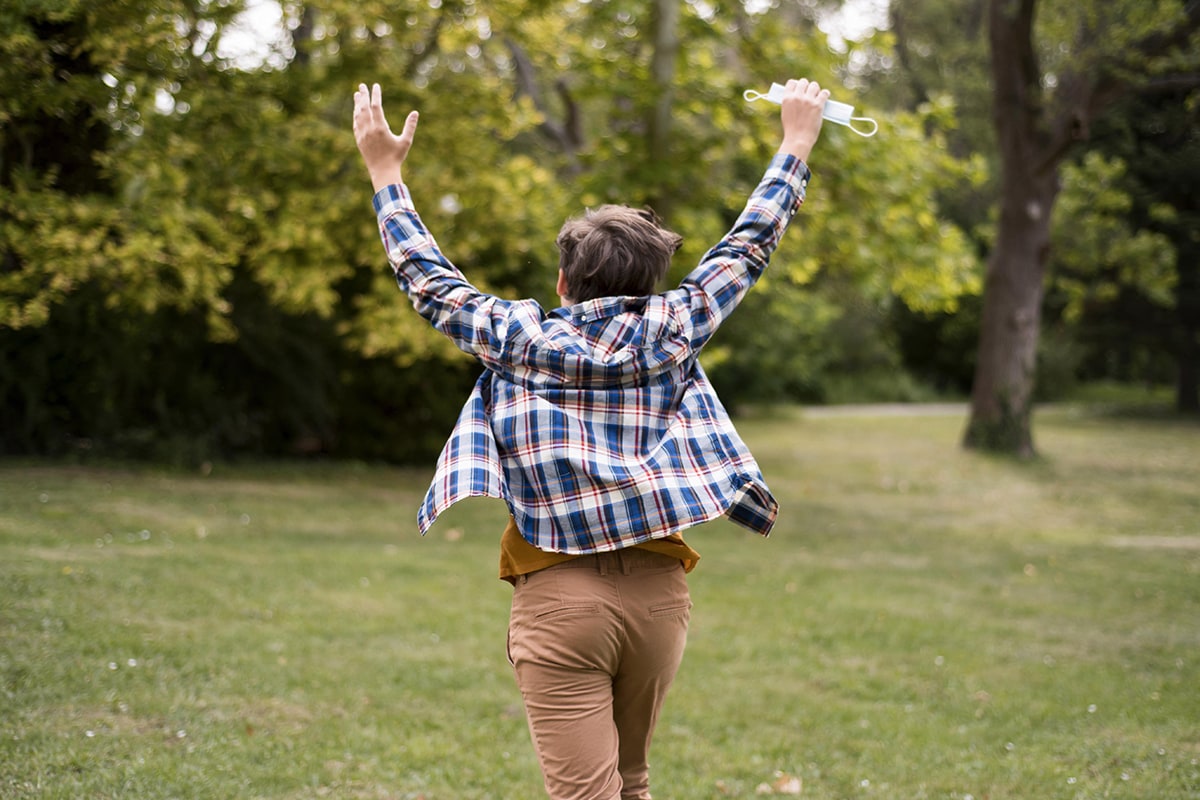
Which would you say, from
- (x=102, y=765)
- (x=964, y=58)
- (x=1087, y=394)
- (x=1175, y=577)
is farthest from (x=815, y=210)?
(x=1087, y=394)

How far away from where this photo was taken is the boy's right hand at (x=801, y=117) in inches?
103

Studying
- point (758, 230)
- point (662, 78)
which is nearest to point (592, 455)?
point (758, 230)

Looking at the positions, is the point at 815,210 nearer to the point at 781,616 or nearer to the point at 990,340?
the point at 781,616

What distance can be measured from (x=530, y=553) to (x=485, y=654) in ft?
13.1

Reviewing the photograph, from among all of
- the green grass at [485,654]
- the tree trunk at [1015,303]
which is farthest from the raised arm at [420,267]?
the tree trunk at [1015,303]

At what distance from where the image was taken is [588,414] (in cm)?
233

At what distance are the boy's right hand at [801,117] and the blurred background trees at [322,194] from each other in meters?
4.40

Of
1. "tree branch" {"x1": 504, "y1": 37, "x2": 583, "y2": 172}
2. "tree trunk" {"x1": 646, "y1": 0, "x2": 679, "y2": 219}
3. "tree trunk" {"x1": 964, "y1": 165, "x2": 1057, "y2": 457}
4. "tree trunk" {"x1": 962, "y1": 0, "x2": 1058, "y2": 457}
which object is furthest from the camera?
"tree branch" {"x1": 504, "y1": 37, "x2": 583, "y2": 172}

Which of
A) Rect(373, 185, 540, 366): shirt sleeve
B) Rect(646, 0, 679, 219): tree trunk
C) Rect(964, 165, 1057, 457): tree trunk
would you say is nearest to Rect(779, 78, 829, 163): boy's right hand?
Rect(373, 185, 540, 366): shirt sleeve

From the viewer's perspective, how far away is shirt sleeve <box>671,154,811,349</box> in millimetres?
2453

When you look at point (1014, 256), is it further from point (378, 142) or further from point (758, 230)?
point (378, 142)

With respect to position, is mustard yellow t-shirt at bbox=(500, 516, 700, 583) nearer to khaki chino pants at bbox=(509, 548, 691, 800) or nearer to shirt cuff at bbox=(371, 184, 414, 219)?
khaki chino pants at bbox=(509, 548, 691, 800)

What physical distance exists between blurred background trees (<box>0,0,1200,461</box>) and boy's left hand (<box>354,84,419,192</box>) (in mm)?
3894

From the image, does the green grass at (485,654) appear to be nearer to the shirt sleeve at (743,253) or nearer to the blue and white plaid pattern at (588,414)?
the blue and white plaid pattern at (588,414)
